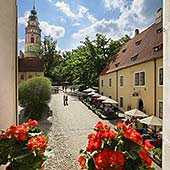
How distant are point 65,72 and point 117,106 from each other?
5.36 metres

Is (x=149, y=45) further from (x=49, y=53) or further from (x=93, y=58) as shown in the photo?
(x=49, y=53)

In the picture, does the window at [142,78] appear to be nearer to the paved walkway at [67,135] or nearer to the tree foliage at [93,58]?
the paved walkway at [67,135]

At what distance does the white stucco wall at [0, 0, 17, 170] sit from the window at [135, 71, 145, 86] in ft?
19.3

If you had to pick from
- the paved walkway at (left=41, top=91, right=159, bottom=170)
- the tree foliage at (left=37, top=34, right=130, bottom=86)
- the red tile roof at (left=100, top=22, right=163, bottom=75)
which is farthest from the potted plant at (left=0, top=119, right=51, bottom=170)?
the tree foliage at (left=37, top=34, right=130, bottom=86)

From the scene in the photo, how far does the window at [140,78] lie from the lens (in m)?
6.64

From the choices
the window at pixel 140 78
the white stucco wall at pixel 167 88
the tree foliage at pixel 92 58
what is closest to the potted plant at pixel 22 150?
the white stucco wall at pixel 167 88

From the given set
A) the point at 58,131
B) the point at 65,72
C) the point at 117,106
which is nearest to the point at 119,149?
the point at 58,131

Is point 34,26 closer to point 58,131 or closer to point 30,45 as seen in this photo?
point 30,45

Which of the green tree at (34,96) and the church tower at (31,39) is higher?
the church tower at (31,39)

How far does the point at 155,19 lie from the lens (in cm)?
755

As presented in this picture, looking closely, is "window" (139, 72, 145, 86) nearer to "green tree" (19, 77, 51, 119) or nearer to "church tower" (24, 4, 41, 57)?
"green tree" (19, 77, 51, 119)

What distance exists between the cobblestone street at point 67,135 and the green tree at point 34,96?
1.49ft

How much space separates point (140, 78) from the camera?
682cm

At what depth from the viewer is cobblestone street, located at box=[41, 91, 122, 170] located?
10.2 ft
